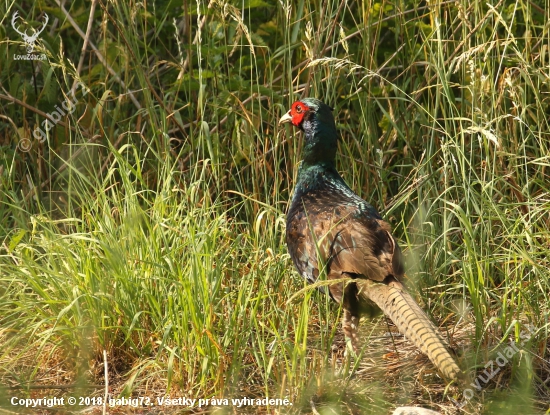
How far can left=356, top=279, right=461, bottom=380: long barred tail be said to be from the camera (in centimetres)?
315

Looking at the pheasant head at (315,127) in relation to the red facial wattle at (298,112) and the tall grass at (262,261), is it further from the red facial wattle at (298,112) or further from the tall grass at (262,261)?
the tall grass at (262,261)

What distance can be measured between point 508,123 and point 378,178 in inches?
30.2

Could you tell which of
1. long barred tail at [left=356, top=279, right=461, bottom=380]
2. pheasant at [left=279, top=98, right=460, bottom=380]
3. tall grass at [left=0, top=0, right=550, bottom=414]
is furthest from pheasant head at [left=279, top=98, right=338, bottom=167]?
long barred tail at [left=356, top=279, right=461, bottom=380]

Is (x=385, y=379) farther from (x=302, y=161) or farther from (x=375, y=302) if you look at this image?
(x=302, y=161)

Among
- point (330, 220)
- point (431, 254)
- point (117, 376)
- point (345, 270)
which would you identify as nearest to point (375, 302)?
point (345, 270)

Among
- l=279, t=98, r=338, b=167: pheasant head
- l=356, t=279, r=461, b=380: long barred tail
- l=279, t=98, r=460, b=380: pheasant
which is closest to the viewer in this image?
l=356, t=279, r=461, b=380: long barred tail

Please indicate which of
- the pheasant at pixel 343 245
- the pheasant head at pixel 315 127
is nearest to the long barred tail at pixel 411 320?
the pheasant at pixel 343 245

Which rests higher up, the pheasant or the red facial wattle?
the red facial wattle

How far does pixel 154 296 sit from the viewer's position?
365 centimetres

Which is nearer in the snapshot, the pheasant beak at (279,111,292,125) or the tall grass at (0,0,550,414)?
the tall grass at (0,0,550,414)

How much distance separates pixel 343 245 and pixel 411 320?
0.54 meters

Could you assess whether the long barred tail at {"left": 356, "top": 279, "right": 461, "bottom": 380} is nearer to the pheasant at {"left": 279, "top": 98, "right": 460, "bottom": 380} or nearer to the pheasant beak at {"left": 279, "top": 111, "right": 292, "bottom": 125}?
the pheasant at {"left": 279, "top": 98, "right": 460, "bottom": 380}

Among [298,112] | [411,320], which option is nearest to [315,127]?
[298,112]

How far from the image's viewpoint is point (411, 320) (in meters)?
3.30
